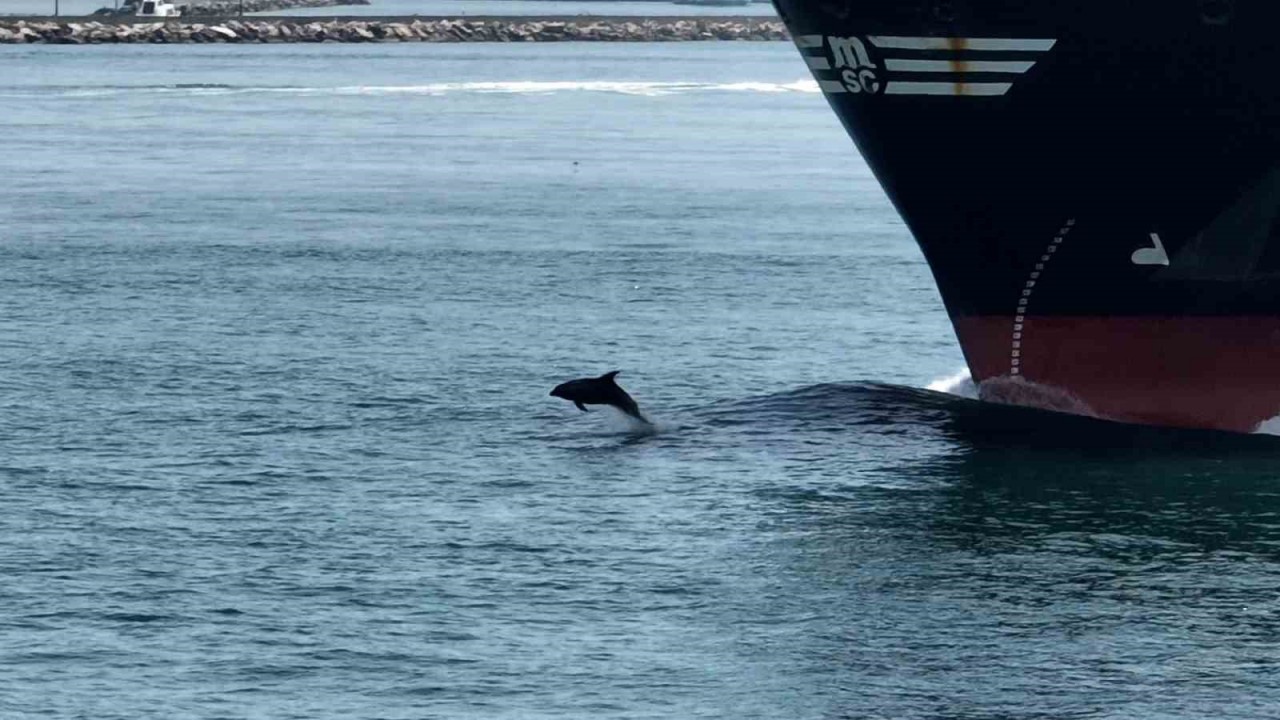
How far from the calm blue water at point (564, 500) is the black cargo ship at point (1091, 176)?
0.99 m

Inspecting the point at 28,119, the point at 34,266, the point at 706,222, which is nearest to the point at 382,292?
the point at 34,266

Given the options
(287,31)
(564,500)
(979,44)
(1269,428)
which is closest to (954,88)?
(979,44)

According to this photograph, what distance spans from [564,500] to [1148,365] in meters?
8.16

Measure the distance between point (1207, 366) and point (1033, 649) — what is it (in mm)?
10049

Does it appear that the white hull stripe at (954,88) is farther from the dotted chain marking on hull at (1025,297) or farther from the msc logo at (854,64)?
the dotted chain marking on hull at (1025,297)

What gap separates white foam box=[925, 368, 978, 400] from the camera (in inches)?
1294

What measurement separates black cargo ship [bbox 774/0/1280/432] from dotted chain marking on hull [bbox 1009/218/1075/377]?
0.03 metres

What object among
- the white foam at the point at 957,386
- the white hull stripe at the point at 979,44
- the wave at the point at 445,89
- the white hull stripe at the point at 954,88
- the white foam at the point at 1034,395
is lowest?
the white foam at the point at 957,386

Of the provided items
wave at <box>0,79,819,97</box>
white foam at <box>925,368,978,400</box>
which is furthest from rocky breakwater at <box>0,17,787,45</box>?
white foam at <box>925,368,978,400</box>

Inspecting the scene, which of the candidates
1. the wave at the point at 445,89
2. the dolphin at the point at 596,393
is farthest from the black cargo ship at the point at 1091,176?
the wave at the point at 445,89

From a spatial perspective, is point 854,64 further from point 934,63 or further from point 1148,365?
point 1148,365

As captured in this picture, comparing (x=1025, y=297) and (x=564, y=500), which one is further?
(x=1025, y=297)

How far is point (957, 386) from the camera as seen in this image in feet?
110

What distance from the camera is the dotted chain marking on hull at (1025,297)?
2875cm
